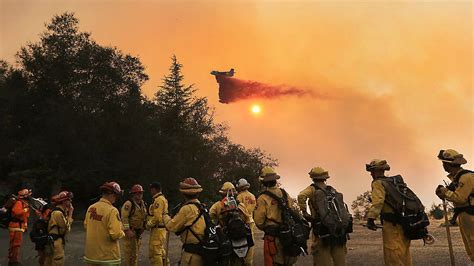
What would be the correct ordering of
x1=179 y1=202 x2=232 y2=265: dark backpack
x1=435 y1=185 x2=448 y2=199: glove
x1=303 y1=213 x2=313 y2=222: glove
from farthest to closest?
x1=303 y1=213 x2=313 y2=222: glove, x1=435 y1=185 x2=448 y2=199: glove, x1=179 y1=202 x2=232 y2=265: dark backpack

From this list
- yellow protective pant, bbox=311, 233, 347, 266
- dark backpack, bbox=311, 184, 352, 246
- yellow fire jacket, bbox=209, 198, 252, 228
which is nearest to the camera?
dark backpack, bbox=311, 184, 352, 246

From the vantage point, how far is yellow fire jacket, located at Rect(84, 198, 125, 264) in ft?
25.2

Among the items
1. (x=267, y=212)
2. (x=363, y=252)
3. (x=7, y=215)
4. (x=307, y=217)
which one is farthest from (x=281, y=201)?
(x=7, y=215)

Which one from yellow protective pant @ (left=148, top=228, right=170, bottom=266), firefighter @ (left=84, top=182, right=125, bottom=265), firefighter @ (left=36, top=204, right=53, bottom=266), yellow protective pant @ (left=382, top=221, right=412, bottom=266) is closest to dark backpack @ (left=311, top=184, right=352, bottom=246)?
yellow protective pant @ (left=382, top=221, right=412, bottom=266)

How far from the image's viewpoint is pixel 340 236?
29.9 feet

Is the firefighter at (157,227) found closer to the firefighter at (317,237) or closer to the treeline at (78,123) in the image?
the firefighter at (317,237)

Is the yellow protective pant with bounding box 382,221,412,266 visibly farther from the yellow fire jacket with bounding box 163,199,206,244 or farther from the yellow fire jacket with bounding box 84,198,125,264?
the yellow fire jacket with bounding box 84,198,125,264

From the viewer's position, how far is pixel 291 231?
8773 mm

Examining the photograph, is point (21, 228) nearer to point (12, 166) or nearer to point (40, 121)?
point (40, 121)

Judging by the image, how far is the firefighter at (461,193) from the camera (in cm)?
823

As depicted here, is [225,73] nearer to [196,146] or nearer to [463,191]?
[196,146]

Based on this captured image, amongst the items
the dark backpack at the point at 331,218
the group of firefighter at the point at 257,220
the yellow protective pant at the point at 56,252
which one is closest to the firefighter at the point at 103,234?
the group of firefighter at the point at 257,220

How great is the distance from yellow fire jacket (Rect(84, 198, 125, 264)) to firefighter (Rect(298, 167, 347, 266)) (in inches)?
150

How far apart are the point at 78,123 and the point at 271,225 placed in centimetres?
3061
